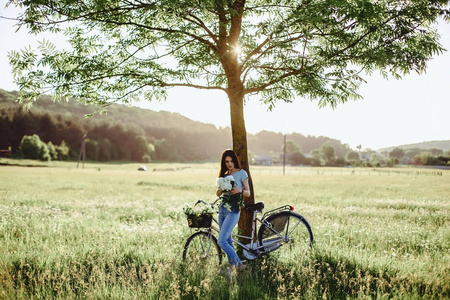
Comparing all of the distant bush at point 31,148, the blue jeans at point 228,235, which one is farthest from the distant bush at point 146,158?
the blue jeans at point 228,235

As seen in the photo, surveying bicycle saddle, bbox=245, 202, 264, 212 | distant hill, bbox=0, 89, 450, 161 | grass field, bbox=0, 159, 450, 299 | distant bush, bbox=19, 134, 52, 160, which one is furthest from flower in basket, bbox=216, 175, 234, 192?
distant bush, bbox=19, 134, 52, 160

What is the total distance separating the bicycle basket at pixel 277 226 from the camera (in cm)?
634

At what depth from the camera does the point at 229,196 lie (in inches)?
217

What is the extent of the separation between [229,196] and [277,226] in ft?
5.25

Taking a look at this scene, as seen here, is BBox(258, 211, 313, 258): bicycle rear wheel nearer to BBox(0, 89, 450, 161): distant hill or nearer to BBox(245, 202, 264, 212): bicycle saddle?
BBox(245, 202, 264, 212): bicycle saddle

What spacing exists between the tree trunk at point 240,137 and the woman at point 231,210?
3.95 ft

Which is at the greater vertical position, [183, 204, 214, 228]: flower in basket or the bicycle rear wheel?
[183, 204, 214, 228]: flower in basket

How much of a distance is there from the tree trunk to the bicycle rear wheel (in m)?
0.83

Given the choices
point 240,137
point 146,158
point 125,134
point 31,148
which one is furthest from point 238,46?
point 125,134

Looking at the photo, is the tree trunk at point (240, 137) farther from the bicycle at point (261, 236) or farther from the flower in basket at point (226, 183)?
the flower in basket at point (226, 183)

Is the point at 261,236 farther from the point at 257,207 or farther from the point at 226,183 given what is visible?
the point at 226,183

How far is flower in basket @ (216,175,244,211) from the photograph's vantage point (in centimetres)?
548

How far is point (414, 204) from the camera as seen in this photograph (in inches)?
583

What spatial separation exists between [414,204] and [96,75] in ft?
50.8
